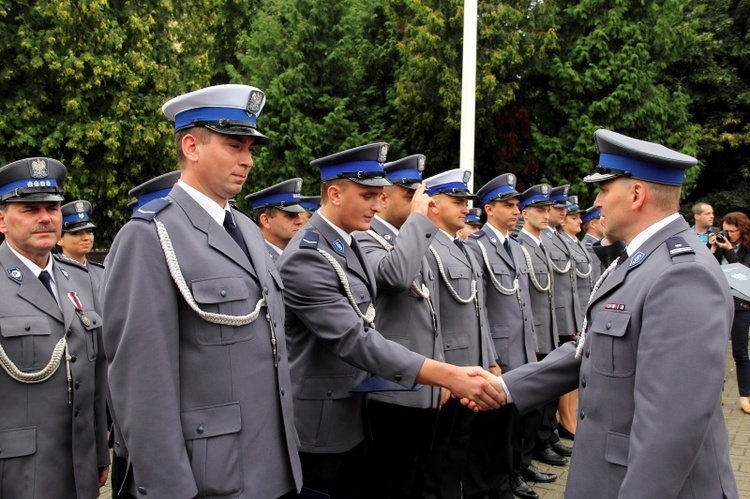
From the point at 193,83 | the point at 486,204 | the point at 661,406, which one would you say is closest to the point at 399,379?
the point at 661,406

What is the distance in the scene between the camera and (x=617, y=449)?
2580 mm

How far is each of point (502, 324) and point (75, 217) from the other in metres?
3.63

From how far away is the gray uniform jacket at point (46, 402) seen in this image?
3188 millimetres

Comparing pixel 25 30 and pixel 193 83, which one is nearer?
pixel 25 30

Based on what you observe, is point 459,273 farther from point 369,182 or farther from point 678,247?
point 678,247

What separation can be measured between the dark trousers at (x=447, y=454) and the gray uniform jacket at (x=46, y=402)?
6.96ft

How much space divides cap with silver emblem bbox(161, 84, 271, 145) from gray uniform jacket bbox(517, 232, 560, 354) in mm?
4494

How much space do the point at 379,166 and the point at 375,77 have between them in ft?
56.9

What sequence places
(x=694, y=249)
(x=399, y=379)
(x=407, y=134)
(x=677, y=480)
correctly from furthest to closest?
1. (x=407, y=134)
2. (x=399, y=379)
3. (x=694, y=249)
4. (x=677, y=480)

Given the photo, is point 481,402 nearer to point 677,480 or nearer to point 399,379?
point 399,379

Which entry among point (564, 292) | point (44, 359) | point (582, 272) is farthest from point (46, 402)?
point (582, 272)

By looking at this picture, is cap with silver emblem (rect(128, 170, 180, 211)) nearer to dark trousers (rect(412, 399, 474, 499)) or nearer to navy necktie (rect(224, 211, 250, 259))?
navy necktie (rect(224, 211, 250, 259))

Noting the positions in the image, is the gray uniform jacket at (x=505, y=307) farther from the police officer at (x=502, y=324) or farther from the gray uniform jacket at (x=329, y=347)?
the gray uniform jacket at (x=329, y=347)

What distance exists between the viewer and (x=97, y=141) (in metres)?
14.8
